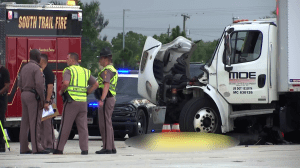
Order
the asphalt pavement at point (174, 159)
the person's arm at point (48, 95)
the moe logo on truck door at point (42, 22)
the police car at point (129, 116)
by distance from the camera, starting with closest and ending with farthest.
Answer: the asphalt pavement at point (174, 159) → the person's arm at point (48, 95) → the moe logo on truck door at point (42, 22) → the police car at point (129, 116)

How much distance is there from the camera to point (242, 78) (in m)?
15.3

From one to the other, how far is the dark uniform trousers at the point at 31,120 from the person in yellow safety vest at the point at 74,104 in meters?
0.50

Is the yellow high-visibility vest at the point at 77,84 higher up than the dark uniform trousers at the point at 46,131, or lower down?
higher up

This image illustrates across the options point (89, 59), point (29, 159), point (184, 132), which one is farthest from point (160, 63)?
point (89, 59)

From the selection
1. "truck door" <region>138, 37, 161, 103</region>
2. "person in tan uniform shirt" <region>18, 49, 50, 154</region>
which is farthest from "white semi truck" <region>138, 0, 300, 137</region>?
"person in tan uniform shirt" <region>18, 49, 50, 154</region>

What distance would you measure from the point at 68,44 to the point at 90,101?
4.99ft

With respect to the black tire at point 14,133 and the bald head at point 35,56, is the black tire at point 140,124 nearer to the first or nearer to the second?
the black tire at point 14,133

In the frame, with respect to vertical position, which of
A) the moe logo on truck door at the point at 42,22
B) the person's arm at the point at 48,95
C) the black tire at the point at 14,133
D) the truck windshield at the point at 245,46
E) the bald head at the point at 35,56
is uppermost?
the moe logo on truck door at the point at 42,22

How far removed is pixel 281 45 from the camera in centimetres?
1502

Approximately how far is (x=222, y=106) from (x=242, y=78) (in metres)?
0.74

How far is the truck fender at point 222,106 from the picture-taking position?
50.9 feet

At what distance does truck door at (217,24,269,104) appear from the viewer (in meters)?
15.2

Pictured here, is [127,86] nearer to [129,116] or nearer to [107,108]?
[129,116]

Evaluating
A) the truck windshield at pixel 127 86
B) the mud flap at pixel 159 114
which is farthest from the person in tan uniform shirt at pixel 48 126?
the truck windshield at pixel 127 86
